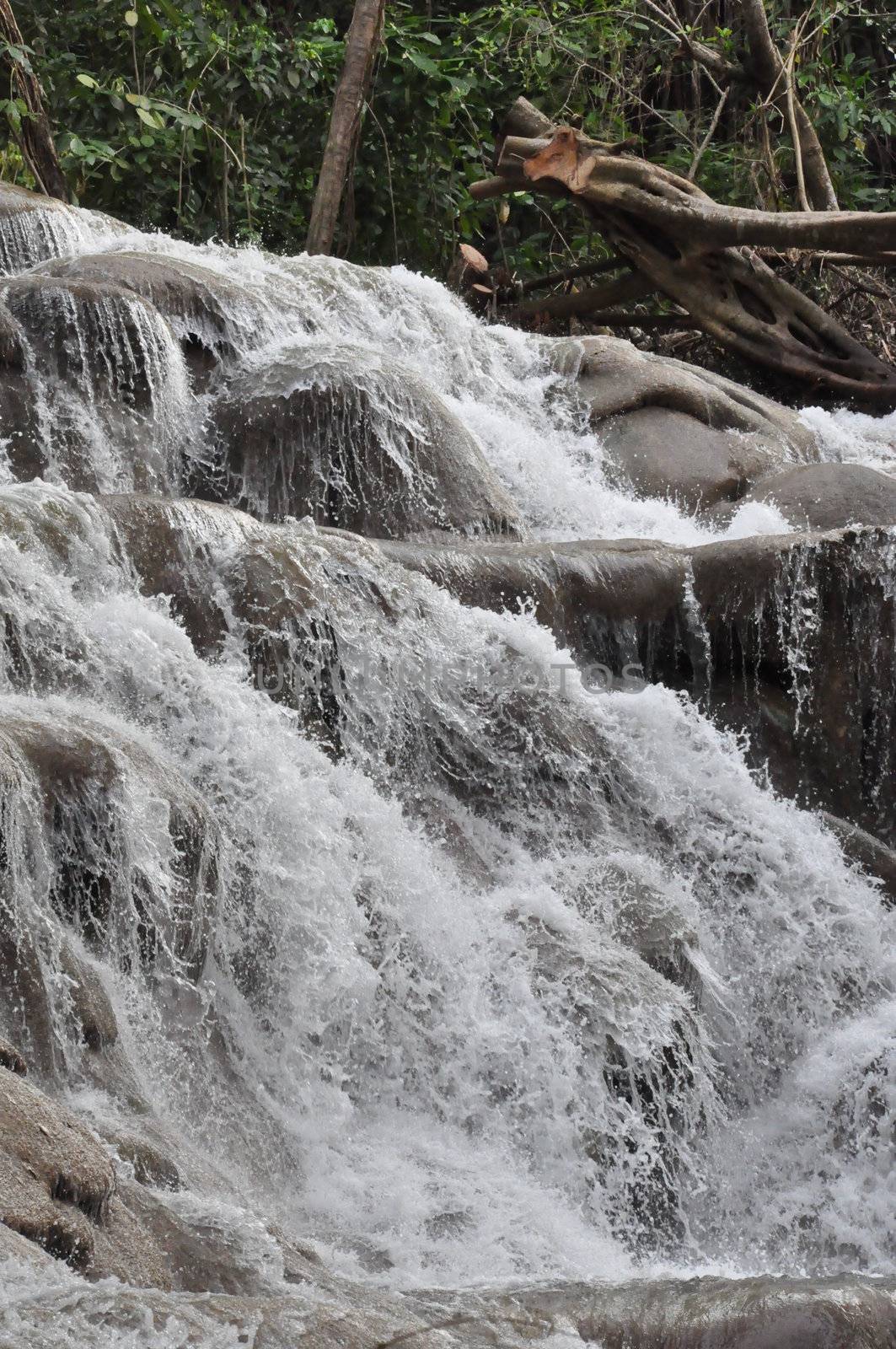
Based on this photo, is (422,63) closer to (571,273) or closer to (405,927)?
(571,273)

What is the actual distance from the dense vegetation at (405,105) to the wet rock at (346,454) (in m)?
4.92

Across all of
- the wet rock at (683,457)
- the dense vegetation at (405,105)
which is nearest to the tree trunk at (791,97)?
the dense vegetation at (405,105)

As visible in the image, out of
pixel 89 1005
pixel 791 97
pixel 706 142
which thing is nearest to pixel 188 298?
pixel 89 1005

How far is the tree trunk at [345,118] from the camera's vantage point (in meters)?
11.5

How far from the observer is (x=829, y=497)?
318 inches

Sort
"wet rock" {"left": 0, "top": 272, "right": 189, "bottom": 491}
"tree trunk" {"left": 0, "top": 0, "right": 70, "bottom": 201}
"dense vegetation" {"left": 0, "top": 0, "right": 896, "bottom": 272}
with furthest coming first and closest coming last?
"dense vegetation" {"left": 0, "top": 0, "right": 896, "bottom": 272} < "tree trunk" {"left": 0, "top": 0, "right": 70, "bottom": 201} < "wet rock" {"left": 0, "top": 272, "right": 189, "bottom": 491}

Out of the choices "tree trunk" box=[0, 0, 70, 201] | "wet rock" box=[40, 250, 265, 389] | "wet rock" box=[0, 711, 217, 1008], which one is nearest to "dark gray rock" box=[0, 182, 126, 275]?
"wet rock" box=[40, 250, 265, 389]

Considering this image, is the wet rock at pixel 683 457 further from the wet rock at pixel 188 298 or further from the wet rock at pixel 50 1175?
the wet rock at pixel 50 1175

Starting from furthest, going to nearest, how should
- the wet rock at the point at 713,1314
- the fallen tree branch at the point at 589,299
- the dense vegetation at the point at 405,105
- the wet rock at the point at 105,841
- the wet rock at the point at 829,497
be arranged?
the dense vegetation at the point at 405,105, the fallen tree branch at the point at 589,299, the wet rock at the point at 829,497, the wet rock at the point at 105,841, the wet rock at the point at 713,1314

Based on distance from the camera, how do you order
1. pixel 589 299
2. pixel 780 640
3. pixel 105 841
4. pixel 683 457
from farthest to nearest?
pixel 589 299, pixel 683 457, pixel 780 640, pixel 105 841

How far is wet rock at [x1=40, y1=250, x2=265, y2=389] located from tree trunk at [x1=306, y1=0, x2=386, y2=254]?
3.54 m

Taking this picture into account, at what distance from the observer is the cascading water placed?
4043mm

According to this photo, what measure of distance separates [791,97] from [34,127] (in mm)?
5635

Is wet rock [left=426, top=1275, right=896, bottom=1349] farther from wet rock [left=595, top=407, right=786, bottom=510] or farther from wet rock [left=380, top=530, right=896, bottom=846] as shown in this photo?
wet rock [left=595, top=407, right=786, bottom=510]
